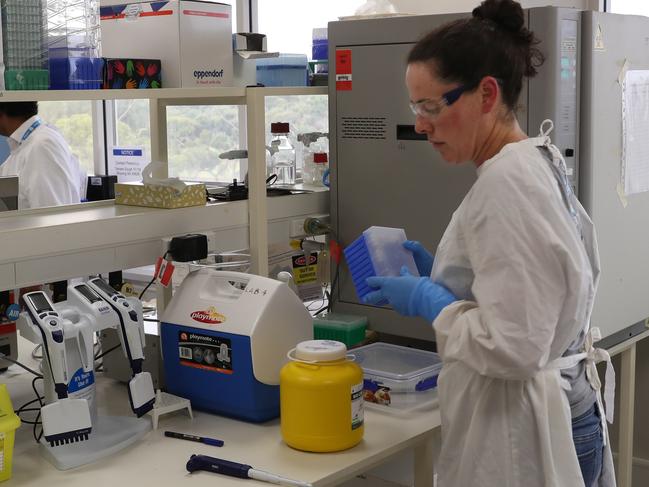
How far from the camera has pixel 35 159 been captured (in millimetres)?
3910

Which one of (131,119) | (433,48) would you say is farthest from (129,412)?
(131,119)

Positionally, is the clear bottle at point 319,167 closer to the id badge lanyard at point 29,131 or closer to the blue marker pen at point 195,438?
the blue marker pen at point 195,438

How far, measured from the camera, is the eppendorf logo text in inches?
76.1

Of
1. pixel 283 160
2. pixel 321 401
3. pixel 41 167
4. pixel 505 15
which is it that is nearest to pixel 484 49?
pixel 505 15

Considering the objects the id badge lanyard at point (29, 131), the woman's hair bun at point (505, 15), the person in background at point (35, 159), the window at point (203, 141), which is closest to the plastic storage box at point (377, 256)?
the woman's hair bun at point (505, 15)

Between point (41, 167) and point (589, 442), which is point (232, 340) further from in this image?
point (41, 167)

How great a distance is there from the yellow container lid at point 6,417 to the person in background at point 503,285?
77 centimetres

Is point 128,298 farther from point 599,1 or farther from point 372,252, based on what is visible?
point 599,1

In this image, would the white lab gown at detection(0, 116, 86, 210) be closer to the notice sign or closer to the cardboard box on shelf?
the notice sign

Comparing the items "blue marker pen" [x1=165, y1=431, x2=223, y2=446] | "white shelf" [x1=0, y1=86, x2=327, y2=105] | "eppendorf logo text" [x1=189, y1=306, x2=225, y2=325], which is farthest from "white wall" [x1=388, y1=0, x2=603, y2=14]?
"blue marker pen" [x1=165, y1=431, x2=223, y2=446]

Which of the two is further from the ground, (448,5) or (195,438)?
(448,5)

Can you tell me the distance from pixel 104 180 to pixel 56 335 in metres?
3.02

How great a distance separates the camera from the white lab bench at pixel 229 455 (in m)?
1.65

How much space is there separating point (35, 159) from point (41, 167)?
5 centimetres
